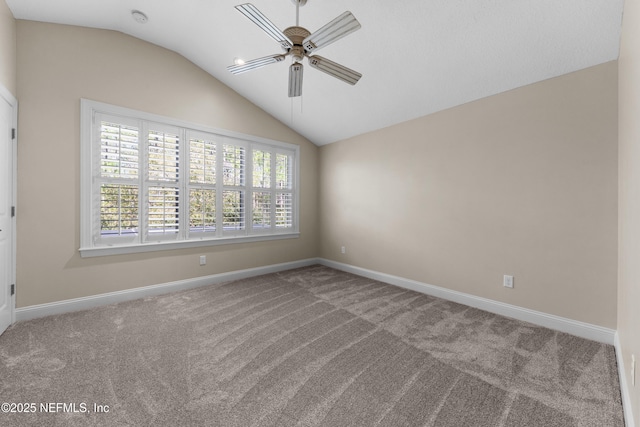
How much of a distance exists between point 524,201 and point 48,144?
196 inches

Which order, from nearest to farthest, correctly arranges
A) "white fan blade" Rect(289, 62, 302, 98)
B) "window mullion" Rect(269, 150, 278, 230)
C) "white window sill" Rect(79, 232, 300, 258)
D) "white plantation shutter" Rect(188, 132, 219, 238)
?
"white fan blade" Rect(289, 62, 302, 98)
"white window sill" Rect(79, 232, 300, 258)
"white plantation shutter" Rect(188, 132, 219, 238)
"window mullion" Rect(269, 150, 278, 230)

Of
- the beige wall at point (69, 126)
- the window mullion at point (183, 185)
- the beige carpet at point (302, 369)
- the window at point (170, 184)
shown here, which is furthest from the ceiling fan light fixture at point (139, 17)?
the beige carpet at point (302, 369)

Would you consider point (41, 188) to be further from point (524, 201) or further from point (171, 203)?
point (524, 201)

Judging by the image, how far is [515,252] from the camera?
2850mm

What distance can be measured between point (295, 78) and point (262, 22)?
567 mm

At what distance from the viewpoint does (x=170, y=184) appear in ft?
11.9

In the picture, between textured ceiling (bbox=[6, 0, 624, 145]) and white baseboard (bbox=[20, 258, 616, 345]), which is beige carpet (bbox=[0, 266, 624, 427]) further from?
textured ceiling (bbox=[6, 0, 624, 145])

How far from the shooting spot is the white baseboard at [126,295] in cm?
278

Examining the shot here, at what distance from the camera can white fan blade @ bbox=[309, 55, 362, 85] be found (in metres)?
2.14

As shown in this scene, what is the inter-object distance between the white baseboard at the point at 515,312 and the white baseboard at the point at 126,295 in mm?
2131

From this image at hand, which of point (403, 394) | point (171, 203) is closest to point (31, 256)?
point (171, 203)

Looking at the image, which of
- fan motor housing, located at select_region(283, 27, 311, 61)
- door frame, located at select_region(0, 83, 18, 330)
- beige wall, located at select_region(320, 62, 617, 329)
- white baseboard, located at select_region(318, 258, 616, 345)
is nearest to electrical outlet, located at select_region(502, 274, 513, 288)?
beige wall, located at select_region(320, 62, 617, 329)

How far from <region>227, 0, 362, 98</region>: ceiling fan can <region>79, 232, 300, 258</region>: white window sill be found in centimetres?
244

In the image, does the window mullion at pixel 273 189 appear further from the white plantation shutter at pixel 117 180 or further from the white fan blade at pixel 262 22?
the white fan blade at pixel 262 22
